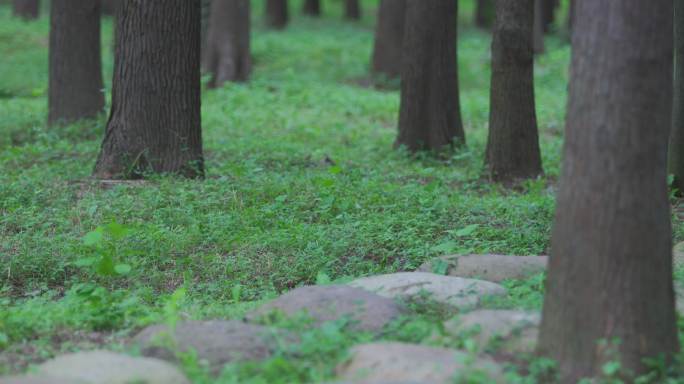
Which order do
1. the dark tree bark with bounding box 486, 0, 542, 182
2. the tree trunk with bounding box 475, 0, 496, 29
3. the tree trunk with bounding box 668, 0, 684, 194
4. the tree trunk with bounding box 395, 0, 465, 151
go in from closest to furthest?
1. the tree trunk with bounding box 668, 0, 684, 194
2. the dark tree bark with bounding box 486, 0, 542, 182
3. the tree trunk with bounding box 395, 0, 465, 151
4. the tree trunk with bounding box 475, 0, 496, 29

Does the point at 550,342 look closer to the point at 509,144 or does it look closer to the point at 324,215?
the point at 324,215

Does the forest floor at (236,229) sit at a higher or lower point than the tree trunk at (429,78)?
lower

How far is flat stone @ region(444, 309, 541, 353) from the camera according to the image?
14.7 ft

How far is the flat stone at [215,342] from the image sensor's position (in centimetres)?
443

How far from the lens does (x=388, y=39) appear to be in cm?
1886

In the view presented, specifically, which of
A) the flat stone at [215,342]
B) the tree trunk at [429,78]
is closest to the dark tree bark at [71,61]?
the tree trunk at [429,78]

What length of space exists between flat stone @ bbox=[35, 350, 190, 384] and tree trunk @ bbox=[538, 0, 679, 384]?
70.6 inches

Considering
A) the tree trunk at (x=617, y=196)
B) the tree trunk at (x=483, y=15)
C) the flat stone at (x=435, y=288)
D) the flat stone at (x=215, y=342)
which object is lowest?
the flat stone at (x=215, y=342)

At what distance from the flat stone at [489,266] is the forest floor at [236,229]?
9.9 inches

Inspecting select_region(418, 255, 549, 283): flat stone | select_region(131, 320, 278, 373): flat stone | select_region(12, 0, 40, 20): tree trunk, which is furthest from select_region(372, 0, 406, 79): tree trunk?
select_region(131, 320, 278, 373): flat stone

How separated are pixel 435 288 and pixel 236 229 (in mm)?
2383

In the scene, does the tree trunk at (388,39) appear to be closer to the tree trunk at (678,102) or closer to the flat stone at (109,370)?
the tree trunk at (678,102)

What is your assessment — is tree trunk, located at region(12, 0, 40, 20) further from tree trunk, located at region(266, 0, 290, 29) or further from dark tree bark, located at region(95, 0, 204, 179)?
dark tree bark, located at region(95, 0, 204, 179)

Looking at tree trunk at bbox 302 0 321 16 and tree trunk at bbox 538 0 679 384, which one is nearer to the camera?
tree trunk at bbox 538 0 679 384
